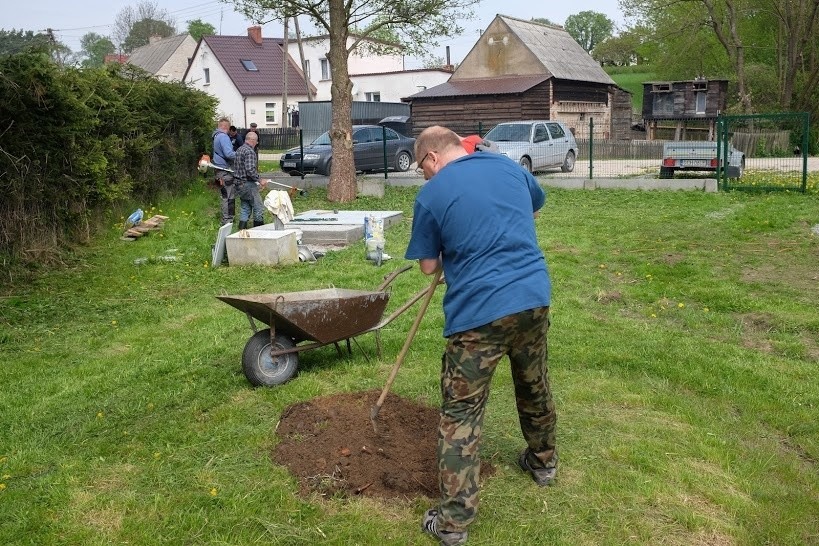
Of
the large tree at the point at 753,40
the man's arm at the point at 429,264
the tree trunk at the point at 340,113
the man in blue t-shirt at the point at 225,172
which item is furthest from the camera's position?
the large tree at the point at 753,40

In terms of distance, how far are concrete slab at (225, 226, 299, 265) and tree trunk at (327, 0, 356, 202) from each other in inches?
280

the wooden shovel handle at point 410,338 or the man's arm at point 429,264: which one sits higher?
the man's arm at point 429,264

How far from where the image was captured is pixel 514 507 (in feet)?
13.4

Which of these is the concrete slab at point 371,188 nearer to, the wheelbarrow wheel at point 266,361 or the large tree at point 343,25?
the large tree at point 343,25

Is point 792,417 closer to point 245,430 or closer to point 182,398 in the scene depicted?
point 245,430

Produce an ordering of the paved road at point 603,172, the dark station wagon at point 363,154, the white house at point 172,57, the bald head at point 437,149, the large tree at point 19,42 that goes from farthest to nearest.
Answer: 1. the white house at point 172,57
2. the dark station wagon at point 363,154
3. the paved road at point 603,172
4. the large tree at point 19,42
5. the bald head at point 437,149

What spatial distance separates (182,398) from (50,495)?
1503mm

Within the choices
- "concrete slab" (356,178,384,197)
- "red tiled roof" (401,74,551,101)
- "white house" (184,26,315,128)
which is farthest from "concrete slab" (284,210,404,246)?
"white house" (184,26,315,128)

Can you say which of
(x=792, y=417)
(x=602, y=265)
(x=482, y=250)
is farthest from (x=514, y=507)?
(x=602, y=265)

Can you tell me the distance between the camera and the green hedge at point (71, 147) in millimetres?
10391

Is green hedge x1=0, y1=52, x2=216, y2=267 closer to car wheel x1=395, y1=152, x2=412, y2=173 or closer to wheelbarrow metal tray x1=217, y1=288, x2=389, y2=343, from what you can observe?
wheelbarrow metal tray x1=217, y1=288, x2=389, y2=343

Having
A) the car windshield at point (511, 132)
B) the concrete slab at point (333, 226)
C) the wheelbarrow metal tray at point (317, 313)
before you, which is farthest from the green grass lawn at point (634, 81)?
the wheelbarrow metal tray at point (317, 313)

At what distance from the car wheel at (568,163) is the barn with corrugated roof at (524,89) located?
33.8 feet

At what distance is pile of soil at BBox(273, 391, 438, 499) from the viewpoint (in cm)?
426
